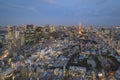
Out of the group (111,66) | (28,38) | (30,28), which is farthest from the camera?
(30,28)

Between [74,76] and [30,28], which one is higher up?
[30,28]

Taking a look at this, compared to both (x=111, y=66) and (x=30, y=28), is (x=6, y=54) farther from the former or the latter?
(x=30, y=28)

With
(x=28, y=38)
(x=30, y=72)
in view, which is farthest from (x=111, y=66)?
(x=28, y=38)

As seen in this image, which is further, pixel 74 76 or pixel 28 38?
pixel 28 38

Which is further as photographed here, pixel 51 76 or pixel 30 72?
→ pixel 30 72

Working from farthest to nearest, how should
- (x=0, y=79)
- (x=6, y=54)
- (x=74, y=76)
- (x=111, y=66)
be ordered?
(x=6, y=54) → (x=111, y=66) → (x=74, y=76) → (x=0, y=79)

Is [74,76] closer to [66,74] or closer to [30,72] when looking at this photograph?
[66,74]

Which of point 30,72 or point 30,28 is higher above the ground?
point 30,28

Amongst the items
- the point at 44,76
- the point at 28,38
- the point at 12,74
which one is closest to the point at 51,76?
the point at 44,76

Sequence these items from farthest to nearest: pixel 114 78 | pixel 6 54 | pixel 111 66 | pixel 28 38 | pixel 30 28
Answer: pixel 30 28, pixel 28 38, pixel 6 54, pixel 111 66, pixel 114 78
